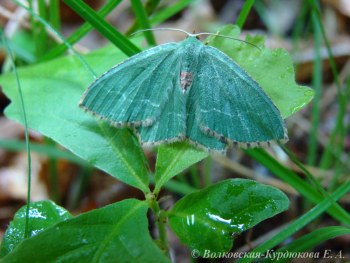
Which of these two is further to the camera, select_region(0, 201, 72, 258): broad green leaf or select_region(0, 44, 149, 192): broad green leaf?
select_region(0, 44, 149, 192): broad green leaf

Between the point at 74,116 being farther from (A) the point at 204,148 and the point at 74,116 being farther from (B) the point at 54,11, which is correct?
(B) the point at 54,11

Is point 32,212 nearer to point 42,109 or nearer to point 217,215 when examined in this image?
point 42,109

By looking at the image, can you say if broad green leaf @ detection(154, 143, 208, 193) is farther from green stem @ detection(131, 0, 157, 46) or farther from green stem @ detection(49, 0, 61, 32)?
green stem @ detection(49, 0, 61, 32)

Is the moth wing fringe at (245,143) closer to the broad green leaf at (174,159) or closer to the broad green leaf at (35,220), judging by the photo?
the broad green leaf at (174,159)

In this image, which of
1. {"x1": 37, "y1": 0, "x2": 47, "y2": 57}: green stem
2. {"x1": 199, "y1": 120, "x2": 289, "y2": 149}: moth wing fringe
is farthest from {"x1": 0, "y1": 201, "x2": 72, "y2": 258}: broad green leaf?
{"x1": 37, "y1": 0, "x2": 47, "y2": 57}: green stem

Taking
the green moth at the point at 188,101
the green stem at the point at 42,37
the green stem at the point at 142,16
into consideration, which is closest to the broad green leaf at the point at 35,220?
the green moth at the point at 188,101

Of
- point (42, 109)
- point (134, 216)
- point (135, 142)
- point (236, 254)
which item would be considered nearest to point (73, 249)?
point (134, 216)

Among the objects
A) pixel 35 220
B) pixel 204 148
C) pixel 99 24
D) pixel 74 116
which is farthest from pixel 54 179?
pixel 204 148
